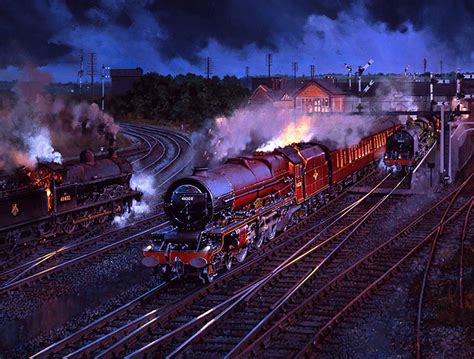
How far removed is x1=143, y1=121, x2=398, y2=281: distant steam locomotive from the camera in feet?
51.6

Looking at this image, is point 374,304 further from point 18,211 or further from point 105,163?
point 105,163

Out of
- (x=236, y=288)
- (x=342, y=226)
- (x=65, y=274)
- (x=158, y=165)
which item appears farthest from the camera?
(x=158, y=165)

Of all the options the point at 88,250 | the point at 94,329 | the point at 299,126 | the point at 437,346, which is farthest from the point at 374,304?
the point at 299,126

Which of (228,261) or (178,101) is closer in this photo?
(228,261)

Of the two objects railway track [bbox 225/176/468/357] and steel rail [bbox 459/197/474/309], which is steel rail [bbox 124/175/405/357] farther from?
steel rail [bbox 459/197/474/309]

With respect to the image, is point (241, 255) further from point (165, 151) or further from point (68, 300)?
point (165, 151)

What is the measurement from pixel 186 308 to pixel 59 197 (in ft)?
30.7

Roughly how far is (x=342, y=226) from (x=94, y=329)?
12.9m

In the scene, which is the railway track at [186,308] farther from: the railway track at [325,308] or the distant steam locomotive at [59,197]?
the distant steam locomotive at [59,197]

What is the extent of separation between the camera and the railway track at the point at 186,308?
454 inches

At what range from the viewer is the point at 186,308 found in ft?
45.5

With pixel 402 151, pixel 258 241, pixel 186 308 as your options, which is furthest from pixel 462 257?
pixel 402 151

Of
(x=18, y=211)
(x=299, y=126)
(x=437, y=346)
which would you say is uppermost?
(x=299, y=126)

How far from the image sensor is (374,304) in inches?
553
